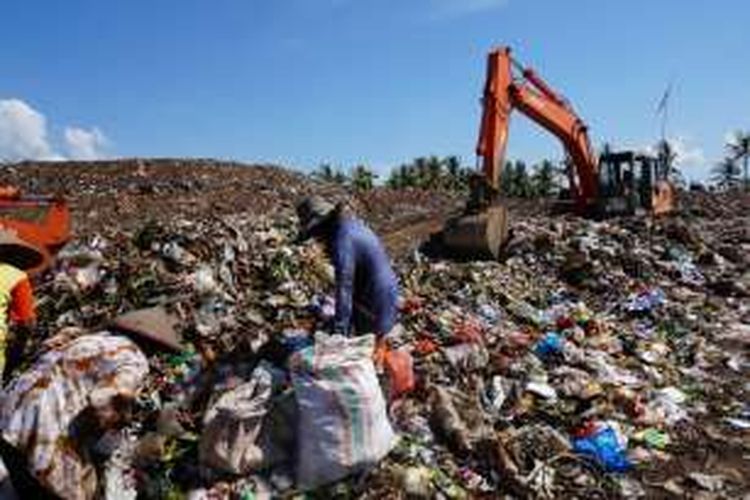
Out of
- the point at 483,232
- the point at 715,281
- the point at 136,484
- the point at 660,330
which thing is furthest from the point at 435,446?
the point at 715,281

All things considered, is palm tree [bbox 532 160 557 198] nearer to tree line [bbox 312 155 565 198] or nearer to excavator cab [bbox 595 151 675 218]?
tree line [bbox 312 155 565 198]

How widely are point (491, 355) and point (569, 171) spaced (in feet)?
34.7

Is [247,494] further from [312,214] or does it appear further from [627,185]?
[627,185]

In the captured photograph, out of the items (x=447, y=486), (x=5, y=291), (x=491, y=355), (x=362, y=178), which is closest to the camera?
(x=5, y=291)

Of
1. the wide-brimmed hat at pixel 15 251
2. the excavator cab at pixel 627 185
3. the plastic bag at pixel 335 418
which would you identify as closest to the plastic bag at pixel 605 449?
the plastic bag at pixel 335 418

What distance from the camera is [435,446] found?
5.62 meters

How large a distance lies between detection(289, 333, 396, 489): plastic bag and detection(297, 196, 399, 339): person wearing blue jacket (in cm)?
47

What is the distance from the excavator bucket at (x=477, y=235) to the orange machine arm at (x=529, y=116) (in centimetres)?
41

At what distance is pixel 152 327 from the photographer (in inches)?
244

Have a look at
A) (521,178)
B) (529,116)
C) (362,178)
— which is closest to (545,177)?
(521,178)

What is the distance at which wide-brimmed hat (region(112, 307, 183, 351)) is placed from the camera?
20.1 feet

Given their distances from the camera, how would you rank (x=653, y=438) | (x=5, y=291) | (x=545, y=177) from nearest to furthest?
1. (x=5, y=291)
2. (x=653, y=438)
3. (x=545, y=177)

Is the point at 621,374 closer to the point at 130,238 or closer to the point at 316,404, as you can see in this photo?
the point at 316,404

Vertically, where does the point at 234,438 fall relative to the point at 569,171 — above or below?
below
